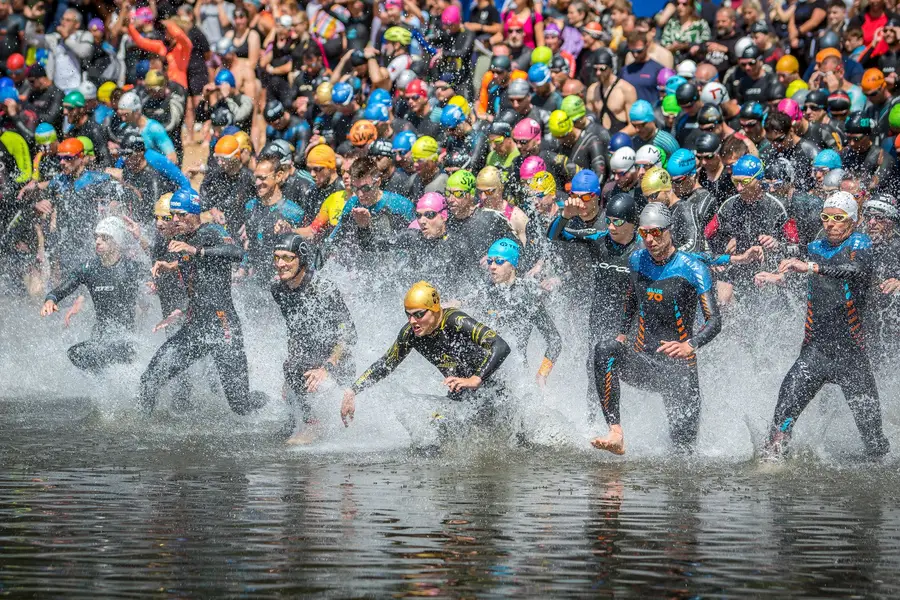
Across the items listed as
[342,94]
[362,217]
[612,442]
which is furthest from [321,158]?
[612,442]

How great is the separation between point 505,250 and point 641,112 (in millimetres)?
3405

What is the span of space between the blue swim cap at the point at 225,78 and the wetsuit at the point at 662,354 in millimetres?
9018

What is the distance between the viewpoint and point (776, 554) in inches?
288

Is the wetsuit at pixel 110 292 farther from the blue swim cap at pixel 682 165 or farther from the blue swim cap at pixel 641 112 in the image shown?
the blue swim cap at pixel 641 112

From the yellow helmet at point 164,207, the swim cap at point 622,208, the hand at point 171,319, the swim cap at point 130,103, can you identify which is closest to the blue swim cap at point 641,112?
the swim cap at point 622,208

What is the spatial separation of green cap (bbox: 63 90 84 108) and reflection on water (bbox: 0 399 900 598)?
8221mm

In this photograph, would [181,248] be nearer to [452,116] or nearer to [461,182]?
[461,182]

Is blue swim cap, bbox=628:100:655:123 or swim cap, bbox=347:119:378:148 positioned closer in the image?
blue swim cap, bbox=628:100:655:123

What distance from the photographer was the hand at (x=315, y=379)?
35.1 feet

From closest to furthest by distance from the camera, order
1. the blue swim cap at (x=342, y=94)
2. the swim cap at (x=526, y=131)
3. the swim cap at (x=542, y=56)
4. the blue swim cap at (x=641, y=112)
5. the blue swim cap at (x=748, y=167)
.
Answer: the blue swim cap at (x=748, y=167), the swim cap at (x=526, y=131), the blue swim cap at (x=641, y=112), the swim cap at (x=542, y=56), the blue swim cap at (x=342, y=94)

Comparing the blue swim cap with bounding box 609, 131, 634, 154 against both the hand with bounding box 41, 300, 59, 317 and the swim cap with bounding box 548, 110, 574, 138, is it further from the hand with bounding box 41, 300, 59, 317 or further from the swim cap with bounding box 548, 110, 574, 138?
the hand with bounding box 41, 300, 59, 317

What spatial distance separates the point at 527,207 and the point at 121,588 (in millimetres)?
7884

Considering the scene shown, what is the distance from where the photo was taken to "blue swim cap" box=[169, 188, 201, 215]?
1239 cm

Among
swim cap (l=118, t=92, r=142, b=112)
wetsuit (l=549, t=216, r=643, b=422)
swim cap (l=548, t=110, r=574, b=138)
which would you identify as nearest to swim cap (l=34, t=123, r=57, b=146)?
swim cap (l=118, t=92, r=142, b=112)
